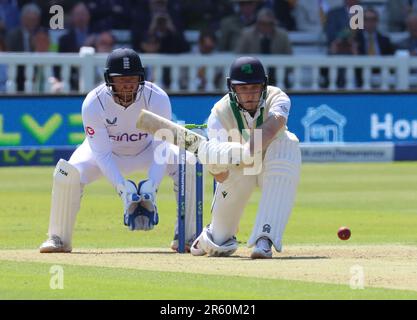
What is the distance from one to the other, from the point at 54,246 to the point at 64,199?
1.25ft

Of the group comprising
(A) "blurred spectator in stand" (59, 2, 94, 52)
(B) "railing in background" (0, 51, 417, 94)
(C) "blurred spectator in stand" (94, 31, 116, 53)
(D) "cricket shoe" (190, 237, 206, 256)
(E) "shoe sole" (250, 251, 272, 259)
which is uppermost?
(A) "blurred spectator in stand" (59, 2, 94, 52)

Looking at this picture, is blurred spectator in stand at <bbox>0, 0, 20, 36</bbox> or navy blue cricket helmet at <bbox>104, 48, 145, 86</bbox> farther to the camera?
blurred spectator in stand at <bbox>0, 0, 20, 36</bbox>

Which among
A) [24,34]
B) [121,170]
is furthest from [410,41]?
[121,170]

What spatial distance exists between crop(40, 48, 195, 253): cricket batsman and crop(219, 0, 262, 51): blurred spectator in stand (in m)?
13.5

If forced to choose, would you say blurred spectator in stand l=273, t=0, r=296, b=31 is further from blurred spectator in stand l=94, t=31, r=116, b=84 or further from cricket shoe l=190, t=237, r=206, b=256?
cricket shoe l=190, t=237, r=206, b=256

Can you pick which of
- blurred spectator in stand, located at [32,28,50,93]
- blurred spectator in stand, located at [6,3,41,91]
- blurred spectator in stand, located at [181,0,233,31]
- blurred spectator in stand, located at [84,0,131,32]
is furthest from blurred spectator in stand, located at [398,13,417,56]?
blurred spectator in stand, located at [6,3,41,91]

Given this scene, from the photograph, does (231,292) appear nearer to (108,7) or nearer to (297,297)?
(297,297)

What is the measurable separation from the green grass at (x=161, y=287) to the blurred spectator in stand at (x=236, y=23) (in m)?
15.5

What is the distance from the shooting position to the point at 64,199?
1103cm

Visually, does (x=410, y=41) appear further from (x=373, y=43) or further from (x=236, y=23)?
(x=236, y=23)

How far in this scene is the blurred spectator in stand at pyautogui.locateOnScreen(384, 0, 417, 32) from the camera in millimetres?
27266

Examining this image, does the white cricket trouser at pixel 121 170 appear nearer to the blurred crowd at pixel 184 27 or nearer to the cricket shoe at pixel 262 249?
the cricket shoe at pixel 262 249

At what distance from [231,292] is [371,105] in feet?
46.7
